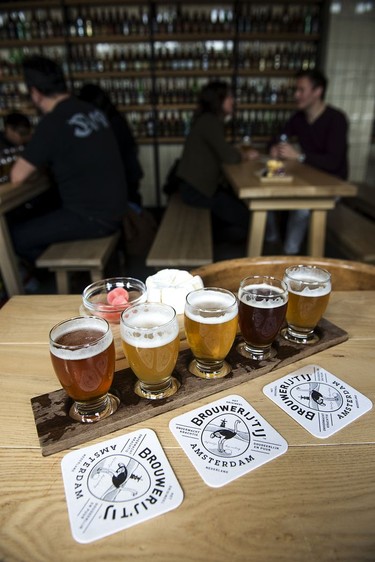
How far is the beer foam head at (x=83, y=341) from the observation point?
2.00 ft

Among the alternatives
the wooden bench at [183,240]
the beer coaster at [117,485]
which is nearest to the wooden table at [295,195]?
the wooden bench at [183,240]

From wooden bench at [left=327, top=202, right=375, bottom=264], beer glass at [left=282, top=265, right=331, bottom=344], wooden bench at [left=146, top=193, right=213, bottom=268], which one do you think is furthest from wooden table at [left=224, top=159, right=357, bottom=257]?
beer glass at [left=282, top=265, right=331, bottom=344]

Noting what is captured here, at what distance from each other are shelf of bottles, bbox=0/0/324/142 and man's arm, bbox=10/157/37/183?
2.99m

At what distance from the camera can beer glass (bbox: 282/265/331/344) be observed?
82 centimetres

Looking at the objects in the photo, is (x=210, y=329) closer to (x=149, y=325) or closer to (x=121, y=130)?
(x=149, y=325)

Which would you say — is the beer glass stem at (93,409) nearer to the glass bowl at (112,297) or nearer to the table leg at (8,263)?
the glass bowl at (112,297)

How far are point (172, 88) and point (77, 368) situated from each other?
530 cm

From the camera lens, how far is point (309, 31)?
15.8 ft

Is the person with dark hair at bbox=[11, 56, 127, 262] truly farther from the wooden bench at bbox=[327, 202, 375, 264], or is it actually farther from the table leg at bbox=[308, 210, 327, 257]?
the wooden bench at bbox=[327, 202, 375, 264]

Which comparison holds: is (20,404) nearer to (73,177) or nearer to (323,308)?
(323,308)

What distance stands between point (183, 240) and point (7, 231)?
1.04 m

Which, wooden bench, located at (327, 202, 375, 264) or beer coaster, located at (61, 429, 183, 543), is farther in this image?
wooden bench, located at (327, 202, 375, 264)

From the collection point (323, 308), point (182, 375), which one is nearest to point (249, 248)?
point (323, 308)

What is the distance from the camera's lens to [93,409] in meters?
0.66
